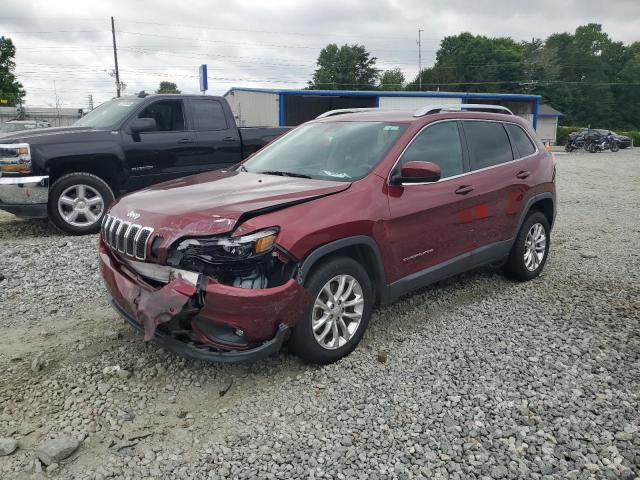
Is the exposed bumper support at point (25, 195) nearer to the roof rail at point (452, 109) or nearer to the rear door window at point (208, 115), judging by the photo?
the rear door window at point (208, 115)

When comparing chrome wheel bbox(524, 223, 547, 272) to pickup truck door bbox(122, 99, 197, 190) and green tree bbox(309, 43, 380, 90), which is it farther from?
green tree bbox(309, 43, 380, 90)

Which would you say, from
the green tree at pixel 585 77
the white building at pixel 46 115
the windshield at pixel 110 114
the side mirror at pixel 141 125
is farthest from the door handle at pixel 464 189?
the green tree at pixel 585 77

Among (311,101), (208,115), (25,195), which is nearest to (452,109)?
(208,115)

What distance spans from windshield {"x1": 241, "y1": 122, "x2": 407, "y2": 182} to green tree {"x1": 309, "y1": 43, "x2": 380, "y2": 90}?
272ft

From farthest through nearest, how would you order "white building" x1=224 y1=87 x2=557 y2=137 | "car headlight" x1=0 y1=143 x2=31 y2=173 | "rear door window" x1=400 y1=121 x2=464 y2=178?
"white building" x1=224 y1=87 x2=557 y2=137 < "car headlight" x1=0 y1=143 x2=31 y2=173 < "rear door window" x1=400 y1=121 x2=464 y2=178

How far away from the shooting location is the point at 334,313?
11.8 feet

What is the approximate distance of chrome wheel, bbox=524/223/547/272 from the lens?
5.51m

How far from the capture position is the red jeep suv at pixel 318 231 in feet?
10.2

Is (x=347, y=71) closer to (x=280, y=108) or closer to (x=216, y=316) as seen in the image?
(x=280, y=108)

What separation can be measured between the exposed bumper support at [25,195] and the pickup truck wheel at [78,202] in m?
0.12

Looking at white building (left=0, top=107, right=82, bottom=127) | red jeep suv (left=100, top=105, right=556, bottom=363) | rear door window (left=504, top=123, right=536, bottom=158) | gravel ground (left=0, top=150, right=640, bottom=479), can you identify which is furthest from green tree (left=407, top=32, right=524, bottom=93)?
gravel ground (left=0, top=150, right=640, bottom=479)

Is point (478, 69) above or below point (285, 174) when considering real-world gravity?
above

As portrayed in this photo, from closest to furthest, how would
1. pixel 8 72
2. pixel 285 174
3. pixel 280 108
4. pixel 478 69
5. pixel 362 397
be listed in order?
pixel 362 397, pixel 285 174, pixel 280 108, pixel 8 72, pixel 478 69

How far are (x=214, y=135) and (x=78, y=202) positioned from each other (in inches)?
91.0
